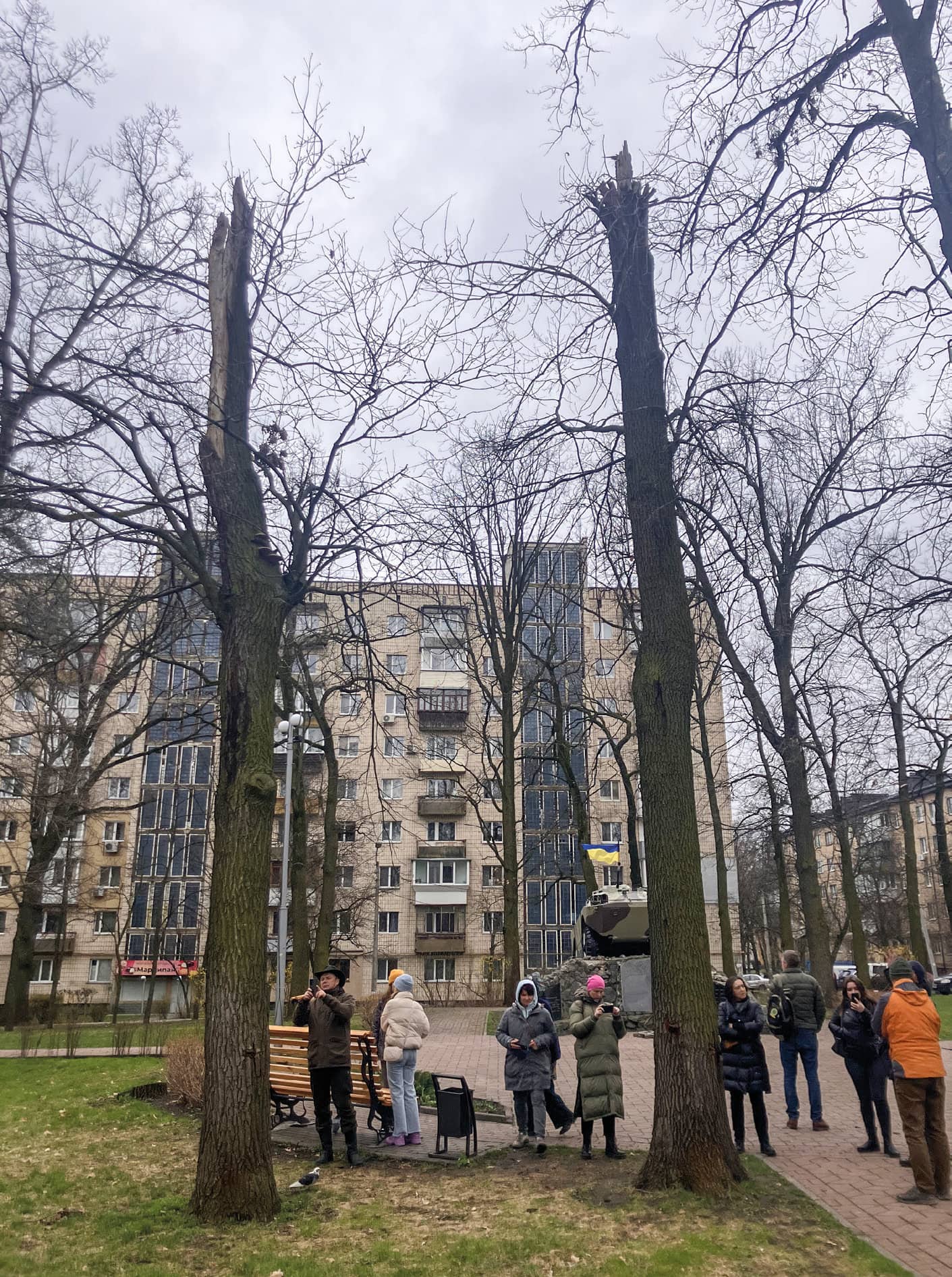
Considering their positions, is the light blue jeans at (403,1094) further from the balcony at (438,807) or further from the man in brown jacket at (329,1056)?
the balcony at (438,807)

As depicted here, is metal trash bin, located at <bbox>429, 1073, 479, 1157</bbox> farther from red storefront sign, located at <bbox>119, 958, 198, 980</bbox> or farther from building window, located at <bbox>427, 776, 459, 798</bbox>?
building window, located at <bbox>427, 776, 459, 798</bbox>

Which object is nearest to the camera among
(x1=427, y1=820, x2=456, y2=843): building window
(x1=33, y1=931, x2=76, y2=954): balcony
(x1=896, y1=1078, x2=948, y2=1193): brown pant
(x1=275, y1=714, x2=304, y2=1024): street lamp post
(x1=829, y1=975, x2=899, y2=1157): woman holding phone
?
(x1=896, y1=1078, x2=948, y2=1193): brown pant

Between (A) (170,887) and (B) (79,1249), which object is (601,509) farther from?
(A) (170,887)

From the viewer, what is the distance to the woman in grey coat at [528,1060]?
884cm

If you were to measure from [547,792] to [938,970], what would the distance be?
38.8 m

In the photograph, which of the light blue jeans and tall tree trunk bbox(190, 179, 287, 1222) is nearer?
tall tree trunk bbox(190, 179, 287, 1222)

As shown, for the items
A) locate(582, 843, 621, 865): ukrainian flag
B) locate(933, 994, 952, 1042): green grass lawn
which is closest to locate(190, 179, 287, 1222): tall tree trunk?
locate(933, 994, 952, 1042): green grass lawn

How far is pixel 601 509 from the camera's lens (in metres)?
8.89

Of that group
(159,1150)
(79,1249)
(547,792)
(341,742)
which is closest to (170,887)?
(341,742)

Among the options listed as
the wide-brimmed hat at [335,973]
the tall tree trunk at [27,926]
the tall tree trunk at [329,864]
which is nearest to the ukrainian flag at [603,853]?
the tall tree trunk at [329,864]

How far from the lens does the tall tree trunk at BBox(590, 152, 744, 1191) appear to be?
6875mm

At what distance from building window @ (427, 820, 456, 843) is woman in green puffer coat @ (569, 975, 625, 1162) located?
41006 mm

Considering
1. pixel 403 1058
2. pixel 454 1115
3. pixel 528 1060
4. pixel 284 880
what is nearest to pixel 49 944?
pixel 284 880

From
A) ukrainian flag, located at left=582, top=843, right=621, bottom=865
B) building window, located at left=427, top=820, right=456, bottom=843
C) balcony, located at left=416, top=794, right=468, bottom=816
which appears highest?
balcony, located at left=416, top=794, right=468, bottom=816
